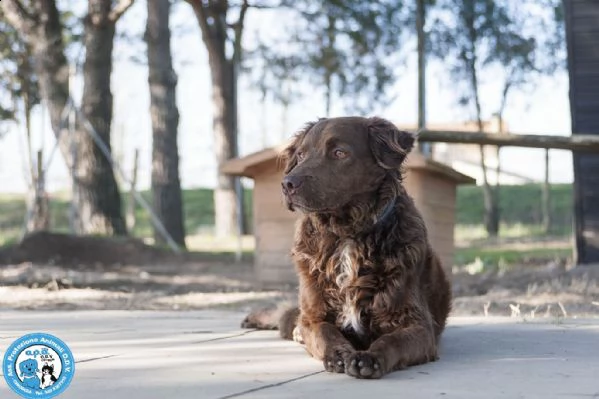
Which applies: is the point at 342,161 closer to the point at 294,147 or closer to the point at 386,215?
the point at 386,215

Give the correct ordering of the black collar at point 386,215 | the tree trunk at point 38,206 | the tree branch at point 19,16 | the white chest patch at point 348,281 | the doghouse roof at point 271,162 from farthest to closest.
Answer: the tree branch at point 19,16, the tree trunk at point 38,206, the doghouse roof at point 271,162, the black collar at point 386,215, the white chest patch at point 348,281

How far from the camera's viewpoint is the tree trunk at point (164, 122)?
17.6 meters

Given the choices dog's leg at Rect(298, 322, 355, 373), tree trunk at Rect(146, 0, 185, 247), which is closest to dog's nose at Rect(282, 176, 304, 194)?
dog's leg at Rect(298, 322, 355, 373)

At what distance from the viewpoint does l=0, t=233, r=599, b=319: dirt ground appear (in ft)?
25.7

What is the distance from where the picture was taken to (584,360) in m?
3.87

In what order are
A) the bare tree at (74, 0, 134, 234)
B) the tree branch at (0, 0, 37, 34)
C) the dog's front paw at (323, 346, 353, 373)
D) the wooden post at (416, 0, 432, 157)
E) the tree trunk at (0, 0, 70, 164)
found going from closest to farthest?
1. the dog's front paw at (323, 346, 353, 373)
2. the bare tree at (74, 0, 134, 234)
3. the tree branch at (0, 0, 37, 34)
4. the tree trunk at (0, 0, 70, 164)
5. the wooden post at (416, 0, 432, 157)

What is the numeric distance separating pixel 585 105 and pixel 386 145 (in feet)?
23.8

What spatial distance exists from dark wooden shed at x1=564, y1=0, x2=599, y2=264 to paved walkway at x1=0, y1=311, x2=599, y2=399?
5.03 m

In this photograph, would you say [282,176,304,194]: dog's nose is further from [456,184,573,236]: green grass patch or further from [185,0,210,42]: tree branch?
[456,184,573,236]: green grass patch

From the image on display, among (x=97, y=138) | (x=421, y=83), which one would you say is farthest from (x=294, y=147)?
(x=421, y=83)

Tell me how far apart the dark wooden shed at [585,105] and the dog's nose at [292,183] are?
24.8ft

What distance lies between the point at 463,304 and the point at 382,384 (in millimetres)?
4764

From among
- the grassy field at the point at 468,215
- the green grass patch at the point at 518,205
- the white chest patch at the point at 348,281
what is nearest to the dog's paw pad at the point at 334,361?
the white chest patch at the point at 348,281

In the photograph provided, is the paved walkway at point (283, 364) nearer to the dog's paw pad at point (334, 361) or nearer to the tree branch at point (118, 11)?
the dog's paw pad at point (334, 361)
